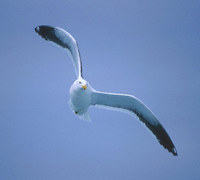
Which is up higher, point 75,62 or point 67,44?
point 67,44

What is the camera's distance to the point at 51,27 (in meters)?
4.70

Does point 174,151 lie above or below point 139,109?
below

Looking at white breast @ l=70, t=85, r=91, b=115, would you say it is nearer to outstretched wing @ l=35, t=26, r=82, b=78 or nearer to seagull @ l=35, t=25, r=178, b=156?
seagull @ l=35, t=25, r=178, b=156

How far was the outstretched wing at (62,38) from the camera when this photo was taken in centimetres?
440

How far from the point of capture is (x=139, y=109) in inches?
172

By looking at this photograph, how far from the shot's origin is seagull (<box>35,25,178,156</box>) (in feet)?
13.5

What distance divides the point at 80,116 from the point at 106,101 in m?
0.51

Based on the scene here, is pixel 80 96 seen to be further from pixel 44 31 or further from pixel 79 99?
pixel 44 31

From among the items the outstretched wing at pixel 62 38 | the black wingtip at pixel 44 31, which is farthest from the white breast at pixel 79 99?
the black wingtip at pixel 44 31

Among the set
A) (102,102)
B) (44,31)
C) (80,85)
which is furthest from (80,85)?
(44,31)

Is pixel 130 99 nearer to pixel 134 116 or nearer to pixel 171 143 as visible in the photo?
pixel 134 116

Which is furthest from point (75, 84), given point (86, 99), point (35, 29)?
point (35, 29)

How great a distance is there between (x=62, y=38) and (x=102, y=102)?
1331 mm

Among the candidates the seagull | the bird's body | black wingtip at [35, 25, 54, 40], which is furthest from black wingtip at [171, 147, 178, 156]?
black wingtip at [35, 25, 54, 40]
